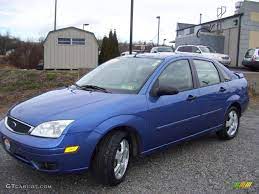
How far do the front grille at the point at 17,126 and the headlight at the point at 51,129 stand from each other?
0.13m

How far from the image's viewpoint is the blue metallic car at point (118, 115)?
4020mm

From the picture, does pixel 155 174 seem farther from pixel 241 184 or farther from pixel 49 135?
pixel 49 135

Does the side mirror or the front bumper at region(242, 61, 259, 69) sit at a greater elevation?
the side mirror

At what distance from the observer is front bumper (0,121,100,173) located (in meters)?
3.92

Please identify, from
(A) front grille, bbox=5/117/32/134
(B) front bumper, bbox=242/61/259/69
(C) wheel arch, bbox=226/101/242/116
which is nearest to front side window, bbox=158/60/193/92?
(C) wheel arch, bbox=226/101/242/116

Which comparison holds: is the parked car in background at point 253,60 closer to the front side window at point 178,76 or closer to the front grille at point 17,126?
the front side window at point 178,76

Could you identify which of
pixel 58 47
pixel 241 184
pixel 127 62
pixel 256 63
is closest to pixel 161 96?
pixel 127 62

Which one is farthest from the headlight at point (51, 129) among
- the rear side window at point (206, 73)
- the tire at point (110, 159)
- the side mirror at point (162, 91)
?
the rear side window at point (206, 73)

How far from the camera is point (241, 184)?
4.60m

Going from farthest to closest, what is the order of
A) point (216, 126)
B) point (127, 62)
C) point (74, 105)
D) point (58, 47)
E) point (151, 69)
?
1. point (58, 47)
2. point (216, 126)
3. point (127, 62)
4. point (151, 69)
5. point (74, 105)

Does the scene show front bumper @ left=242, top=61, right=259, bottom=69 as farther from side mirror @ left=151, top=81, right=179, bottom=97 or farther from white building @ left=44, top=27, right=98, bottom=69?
side mirror @ left=151, top=81, right=179, bottom=97

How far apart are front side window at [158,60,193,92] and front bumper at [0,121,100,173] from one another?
5.10ft

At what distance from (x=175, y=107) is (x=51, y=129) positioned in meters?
1.86

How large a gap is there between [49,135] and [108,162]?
72 cm
